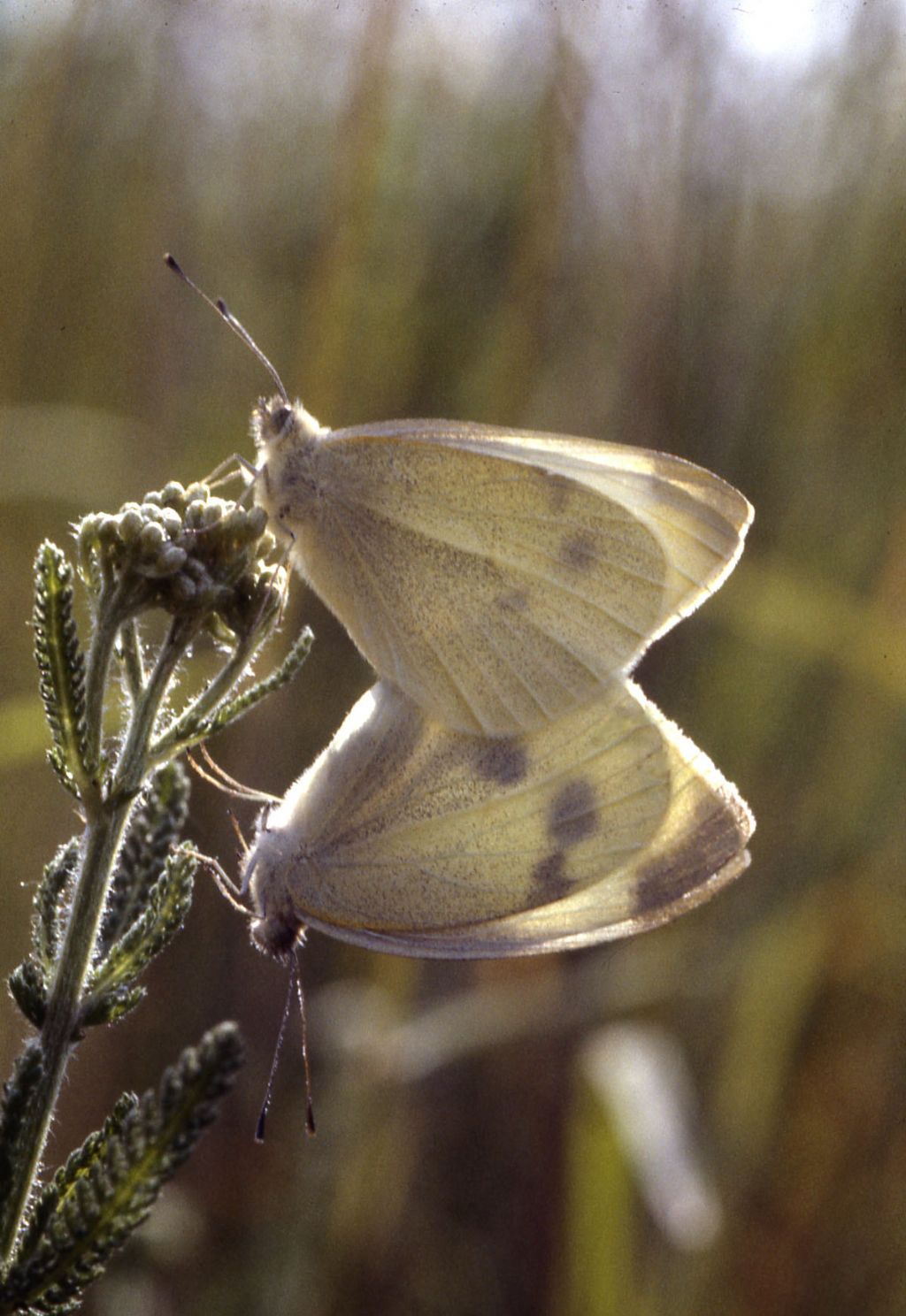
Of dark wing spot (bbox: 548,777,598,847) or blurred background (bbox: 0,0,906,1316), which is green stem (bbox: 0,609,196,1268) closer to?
dark wing spot (bbox: 548,777,598,847)

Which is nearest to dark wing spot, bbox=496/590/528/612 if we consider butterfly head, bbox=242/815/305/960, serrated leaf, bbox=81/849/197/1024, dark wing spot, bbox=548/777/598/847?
dark wing spot, bbox=548/777/598/847

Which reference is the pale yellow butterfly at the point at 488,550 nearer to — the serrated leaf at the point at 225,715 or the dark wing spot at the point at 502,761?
the dark wing spot at the point at 502,761

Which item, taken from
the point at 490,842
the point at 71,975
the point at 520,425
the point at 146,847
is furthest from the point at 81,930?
the point at 520,425

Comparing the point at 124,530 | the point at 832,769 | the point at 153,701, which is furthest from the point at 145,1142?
the point at 832,769

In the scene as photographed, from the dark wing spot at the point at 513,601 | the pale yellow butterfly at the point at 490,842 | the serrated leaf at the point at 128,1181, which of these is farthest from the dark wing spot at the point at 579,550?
the serrated leaf at the point at 128,1181

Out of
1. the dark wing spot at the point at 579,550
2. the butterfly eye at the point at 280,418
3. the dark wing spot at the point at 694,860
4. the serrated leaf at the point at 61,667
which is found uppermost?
the butterfly eye at the point at 280,418
